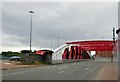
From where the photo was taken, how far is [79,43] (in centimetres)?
11344

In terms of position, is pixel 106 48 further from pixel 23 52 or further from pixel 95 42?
pixel 23 52

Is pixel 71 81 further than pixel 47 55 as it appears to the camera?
No

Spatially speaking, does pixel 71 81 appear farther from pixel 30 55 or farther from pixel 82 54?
pixel 82 54

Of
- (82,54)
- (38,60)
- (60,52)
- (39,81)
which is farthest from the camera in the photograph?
(82,54)

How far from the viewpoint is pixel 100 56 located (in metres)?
181

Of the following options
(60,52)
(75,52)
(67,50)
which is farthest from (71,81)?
(75,52)

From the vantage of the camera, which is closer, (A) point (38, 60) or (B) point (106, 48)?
(A) point (38, 60)

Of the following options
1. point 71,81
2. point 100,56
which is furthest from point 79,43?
point 71,81

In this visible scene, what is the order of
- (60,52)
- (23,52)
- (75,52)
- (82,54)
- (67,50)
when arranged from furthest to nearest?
(82,54) < (75,52) < (67,50) < (60,52) < (23,52)

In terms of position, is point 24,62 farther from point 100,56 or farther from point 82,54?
point 100,56

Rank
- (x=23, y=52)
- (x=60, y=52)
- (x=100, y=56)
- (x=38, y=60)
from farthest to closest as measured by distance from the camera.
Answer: (x=100, y=56) → (x=60, y=52) → (x=38, y=60) → (x=23, y=52)

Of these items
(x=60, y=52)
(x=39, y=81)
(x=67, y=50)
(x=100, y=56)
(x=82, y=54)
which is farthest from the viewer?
(x=100, y=56)

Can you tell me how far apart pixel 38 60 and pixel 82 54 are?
71.2 m

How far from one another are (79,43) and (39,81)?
95070 mm
